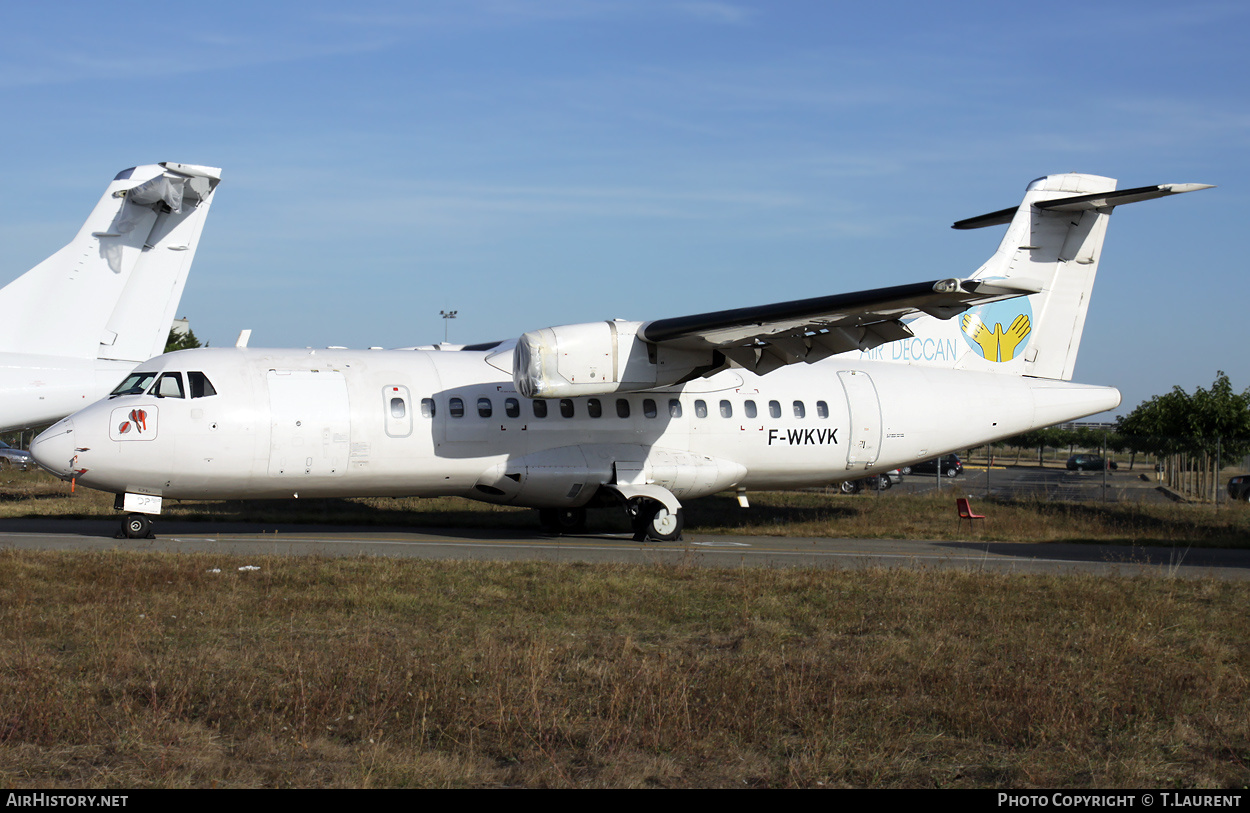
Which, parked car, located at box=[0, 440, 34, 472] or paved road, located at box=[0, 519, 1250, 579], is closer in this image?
paved road, located at box=[0, 519, 1250, 579]

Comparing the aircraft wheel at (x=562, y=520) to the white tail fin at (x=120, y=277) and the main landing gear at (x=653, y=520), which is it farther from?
the white tail fin at (x=120, y=277)

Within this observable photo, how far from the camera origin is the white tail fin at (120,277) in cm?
1895

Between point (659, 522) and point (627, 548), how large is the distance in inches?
46.4

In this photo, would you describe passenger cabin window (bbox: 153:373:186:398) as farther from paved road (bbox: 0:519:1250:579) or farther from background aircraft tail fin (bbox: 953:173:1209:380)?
background aircraft tail fin (bbox: 953:173:1209:380)

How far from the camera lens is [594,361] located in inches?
634

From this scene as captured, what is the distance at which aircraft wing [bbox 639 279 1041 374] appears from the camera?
13594 millimetres

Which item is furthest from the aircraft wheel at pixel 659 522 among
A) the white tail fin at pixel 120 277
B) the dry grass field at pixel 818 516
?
the white tail fin at pixel 120 277

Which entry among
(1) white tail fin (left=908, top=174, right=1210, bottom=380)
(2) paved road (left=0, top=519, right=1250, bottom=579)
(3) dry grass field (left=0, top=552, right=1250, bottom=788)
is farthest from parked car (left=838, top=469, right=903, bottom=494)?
(3) dry grass field (left=0, top=552, right=1250, bottom=788)

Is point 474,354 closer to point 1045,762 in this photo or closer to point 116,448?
point 116,448

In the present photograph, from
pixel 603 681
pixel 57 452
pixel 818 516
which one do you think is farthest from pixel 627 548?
pixel 603 681

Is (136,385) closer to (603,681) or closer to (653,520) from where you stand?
(653,520)

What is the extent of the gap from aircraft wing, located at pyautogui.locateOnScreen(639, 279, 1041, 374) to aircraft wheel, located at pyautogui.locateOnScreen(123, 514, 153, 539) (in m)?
8.29

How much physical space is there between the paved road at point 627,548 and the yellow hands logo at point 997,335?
14.1 feet

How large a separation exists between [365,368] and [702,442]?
20.1 feet
